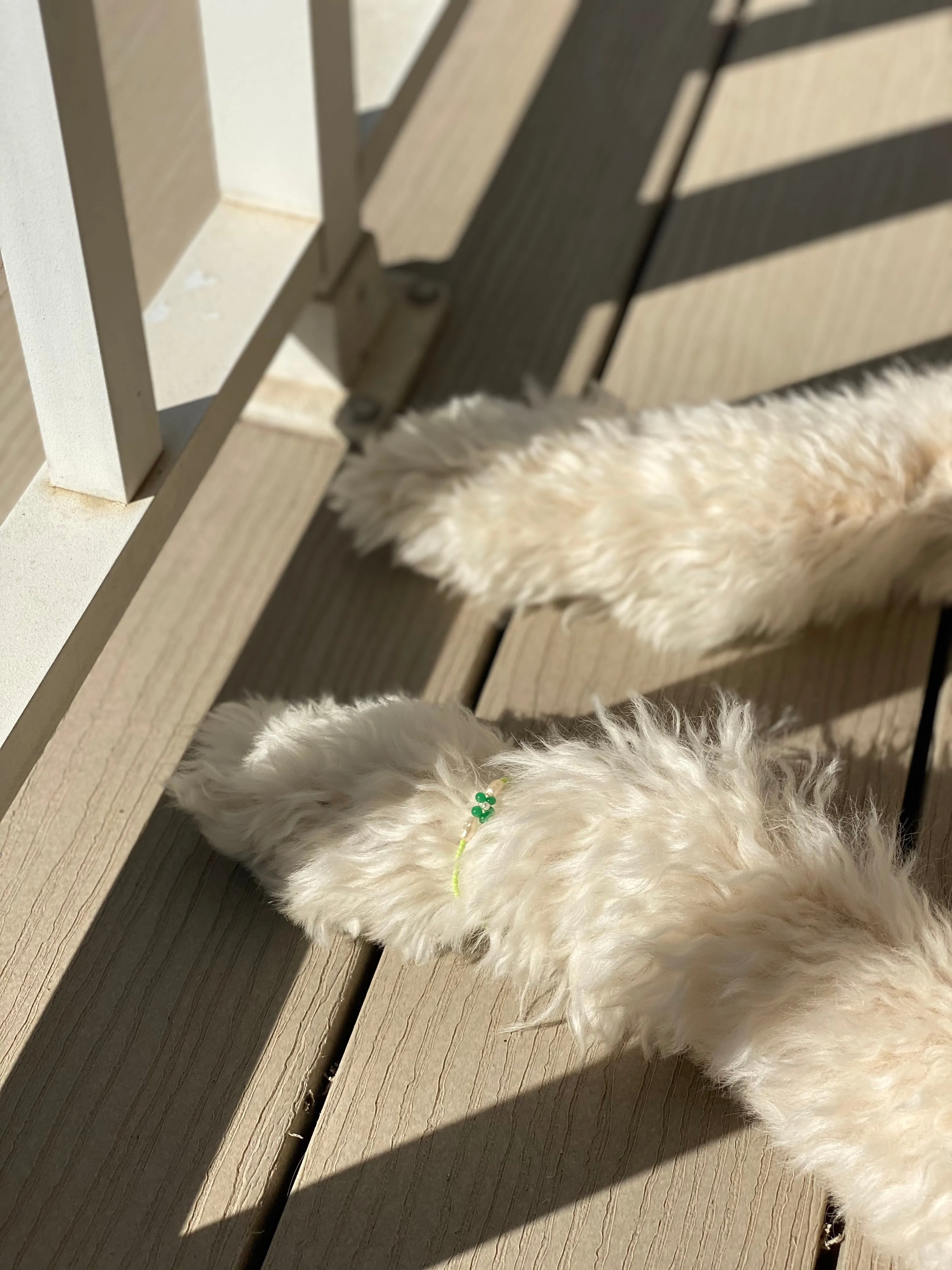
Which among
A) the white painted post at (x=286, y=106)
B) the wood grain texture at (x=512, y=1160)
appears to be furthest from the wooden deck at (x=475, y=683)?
the white painted post at (x=286, y=106)

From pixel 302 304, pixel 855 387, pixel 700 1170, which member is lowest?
pixel 700 1170

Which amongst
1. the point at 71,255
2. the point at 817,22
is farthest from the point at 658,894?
the point at 817,22

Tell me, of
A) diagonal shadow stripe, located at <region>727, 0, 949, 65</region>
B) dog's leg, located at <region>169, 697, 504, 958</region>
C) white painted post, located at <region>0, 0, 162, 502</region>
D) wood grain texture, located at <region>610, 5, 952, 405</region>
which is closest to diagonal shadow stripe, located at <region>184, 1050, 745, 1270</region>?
dog's leg, located at <region>169, 697, 504, 958</region>

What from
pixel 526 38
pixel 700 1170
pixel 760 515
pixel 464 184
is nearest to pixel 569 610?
pixel 760 515

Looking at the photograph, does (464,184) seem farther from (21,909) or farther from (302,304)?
(21,909)

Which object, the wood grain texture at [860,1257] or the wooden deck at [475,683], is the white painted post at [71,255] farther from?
the wood grain texture at [860,1257]
